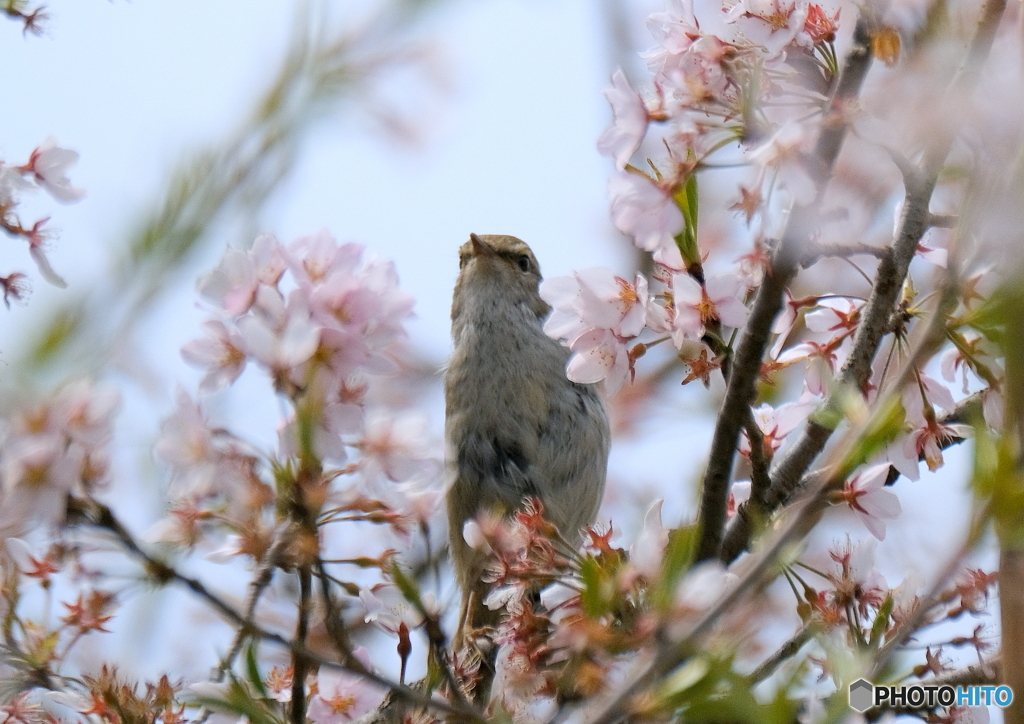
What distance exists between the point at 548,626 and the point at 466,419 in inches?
93.4

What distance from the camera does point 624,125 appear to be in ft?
6.48

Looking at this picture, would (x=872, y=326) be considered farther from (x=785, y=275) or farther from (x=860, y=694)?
(x=860, y=694)

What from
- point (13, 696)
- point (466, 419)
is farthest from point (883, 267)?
point (466, 419)

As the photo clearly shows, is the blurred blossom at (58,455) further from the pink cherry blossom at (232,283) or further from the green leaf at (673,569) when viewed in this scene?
the green leaf at (673,569)

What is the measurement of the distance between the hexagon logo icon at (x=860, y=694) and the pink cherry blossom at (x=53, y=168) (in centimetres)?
182

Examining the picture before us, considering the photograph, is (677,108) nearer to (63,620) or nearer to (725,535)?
(725,535)

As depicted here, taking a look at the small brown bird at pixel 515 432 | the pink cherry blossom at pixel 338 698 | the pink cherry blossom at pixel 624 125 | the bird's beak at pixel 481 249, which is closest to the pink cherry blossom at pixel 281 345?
the pink cherry blossom at pixel 624 125

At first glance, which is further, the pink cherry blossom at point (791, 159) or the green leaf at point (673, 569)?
the pink cherry blossom at point (791, 159)

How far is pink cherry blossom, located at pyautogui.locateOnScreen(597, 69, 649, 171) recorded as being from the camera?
1959 mm

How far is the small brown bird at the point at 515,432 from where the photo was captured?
4.07 metres

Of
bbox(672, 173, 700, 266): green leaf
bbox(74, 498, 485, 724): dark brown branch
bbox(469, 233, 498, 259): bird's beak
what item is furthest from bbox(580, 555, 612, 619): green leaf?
bbox(469, 233, 498, 259): bird's beak

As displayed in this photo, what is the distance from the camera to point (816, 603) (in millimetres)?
2076

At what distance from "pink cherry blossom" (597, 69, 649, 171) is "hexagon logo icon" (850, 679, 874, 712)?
0.98m

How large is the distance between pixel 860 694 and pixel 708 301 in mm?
895
